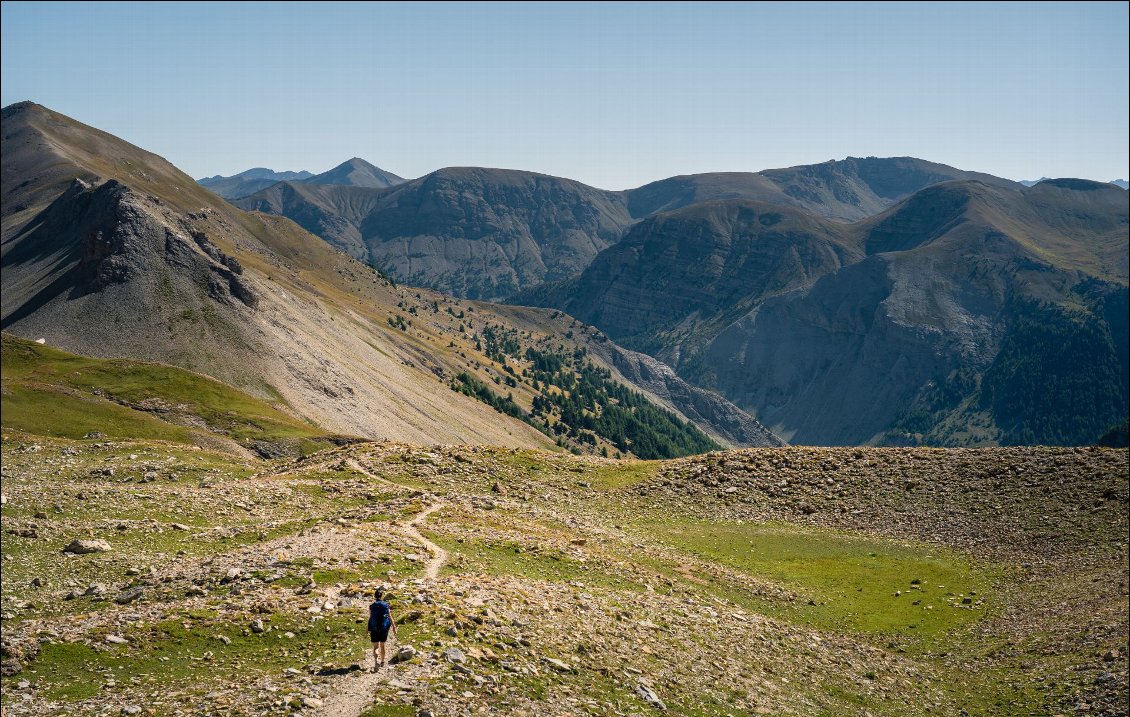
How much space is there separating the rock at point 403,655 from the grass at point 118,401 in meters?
71.4

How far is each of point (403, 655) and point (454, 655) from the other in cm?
162

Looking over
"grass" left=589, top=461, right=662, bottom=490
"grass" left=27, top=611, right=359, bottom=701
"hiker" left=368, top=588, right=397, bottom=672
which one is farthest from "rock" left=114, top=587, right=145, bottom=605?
"grass" left=589, top=461, right=662, bottom=490

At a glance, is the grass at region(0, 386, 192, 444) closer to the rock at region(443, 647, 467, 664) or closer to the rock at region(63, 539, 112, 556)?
the rock at region(63, 539, 112, 556)

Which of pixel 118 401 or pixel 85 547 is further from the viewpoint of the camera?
pixel 118 401

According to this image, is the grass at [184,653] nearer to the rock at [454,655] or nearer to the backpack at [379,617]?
the backpack at [379,617]

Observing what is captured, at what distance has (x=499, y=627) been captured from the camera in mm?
29250

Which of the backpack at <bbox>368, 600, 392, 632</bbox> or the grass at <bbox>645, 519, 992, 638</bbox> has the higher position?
the backpack at <bbox>368, 600, 392, 632</bbox>

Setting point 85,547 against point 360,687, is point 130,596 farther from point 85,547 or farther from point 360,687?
point 360,687

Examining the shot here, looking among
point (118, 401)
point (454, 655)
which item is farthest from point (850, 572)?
point (118, 401)

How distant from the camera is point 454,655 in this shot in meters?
26.1

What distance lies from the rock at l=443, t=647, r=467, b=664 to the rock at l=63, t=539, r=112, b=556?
20658mm

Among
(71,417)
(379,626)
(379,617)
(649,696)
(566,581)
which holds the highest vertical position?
(379,617)

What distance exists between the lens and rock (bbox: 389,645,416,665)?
25.5 meters

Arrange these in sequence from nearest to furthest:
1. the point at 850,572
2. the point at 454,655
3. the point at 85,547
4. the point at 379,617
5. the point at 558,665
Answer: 1. the point at 379,617
2. the point at 454,655
3. the point at 558,665
4. the point at 85,547
5. the point at 850,572
